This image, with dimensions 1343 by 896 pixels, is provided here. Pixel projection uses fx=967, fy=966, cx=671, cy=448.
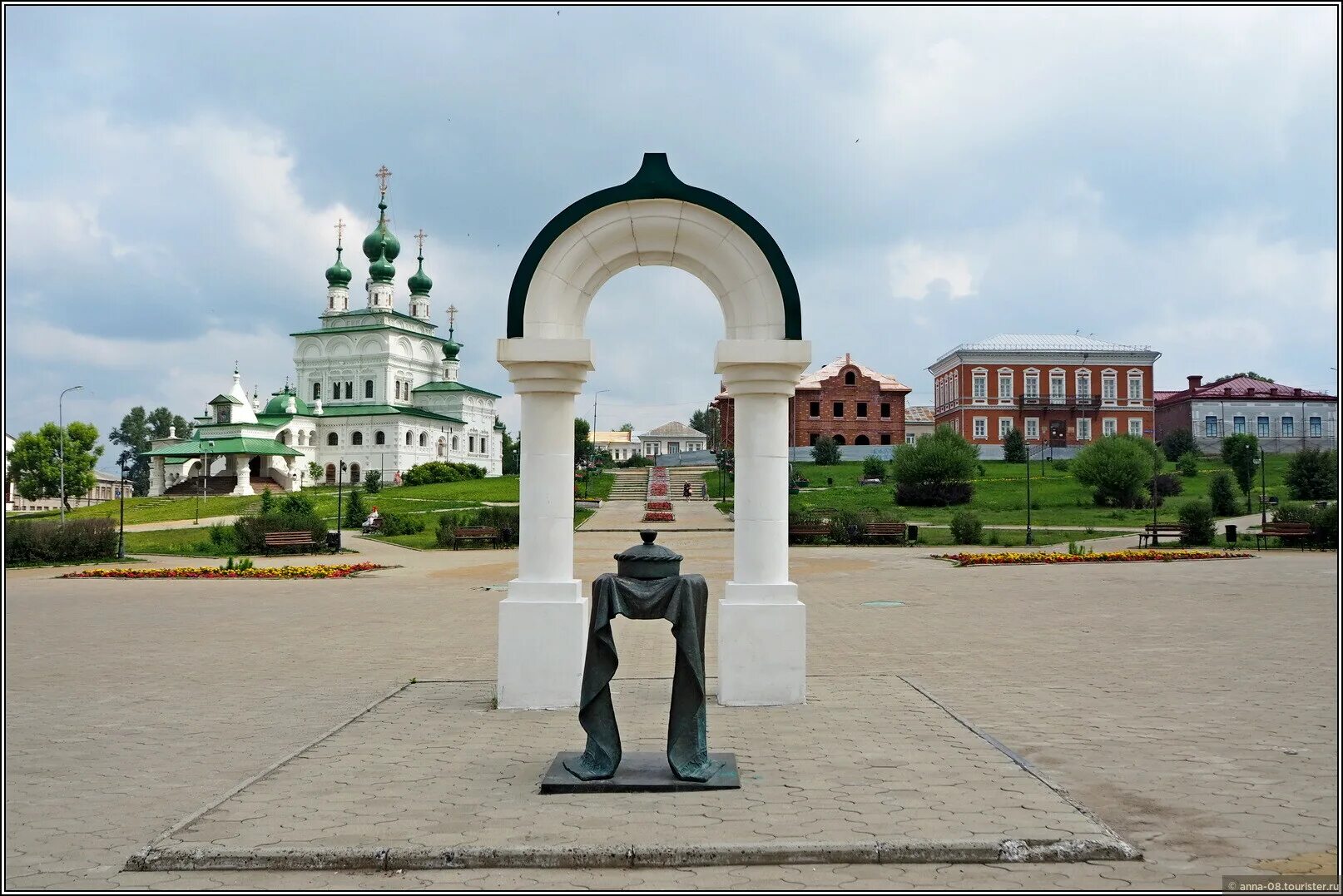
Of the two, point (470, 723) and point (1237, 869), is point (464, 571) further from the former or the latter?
point (1237, 869)

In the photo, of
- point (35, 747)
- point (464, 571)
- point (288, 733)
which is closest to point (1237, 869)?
point (288, 733)

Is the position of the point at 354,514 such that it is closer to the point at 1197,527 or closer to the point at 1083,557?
the point at 1083,557

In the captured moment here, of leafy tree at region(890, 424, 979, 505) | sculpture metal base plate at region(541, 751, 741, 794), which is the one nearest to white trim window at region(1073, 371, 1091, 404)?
leafy tree at region(890, 424, 979, 505)

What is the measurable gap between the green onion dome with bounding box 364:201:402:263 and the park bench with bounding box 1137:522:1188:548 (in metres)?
70.9

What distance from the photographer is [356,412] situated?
3059 inches

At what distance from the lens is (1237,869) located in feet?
15.7

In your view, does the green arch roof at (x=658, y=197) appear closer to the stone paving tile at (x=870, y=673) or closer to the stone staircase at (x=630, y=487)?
the stone paving tile at (x=870, y=673)

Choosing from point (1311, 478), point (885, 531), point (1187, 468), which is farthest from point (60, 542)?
point (1187, 468)

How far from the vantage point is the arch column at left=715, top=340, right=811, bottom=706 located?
842 cm

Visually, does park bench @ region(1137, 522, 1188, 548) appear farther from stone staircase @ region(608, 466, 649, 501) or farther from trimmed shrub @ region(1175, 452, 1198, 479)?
stone staircase @ region(608, 466, 649, 501)

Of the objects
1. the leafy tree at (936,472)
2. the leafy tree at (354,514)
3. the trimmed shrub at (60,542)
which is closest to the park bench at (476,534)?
the trimmed shrub at (60,542)

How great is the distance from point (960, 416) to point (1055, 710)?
66331 mm

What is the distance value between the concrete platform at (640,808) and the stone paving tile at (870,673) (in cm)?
19

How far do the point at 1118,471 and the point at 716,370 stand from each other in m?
37.4
